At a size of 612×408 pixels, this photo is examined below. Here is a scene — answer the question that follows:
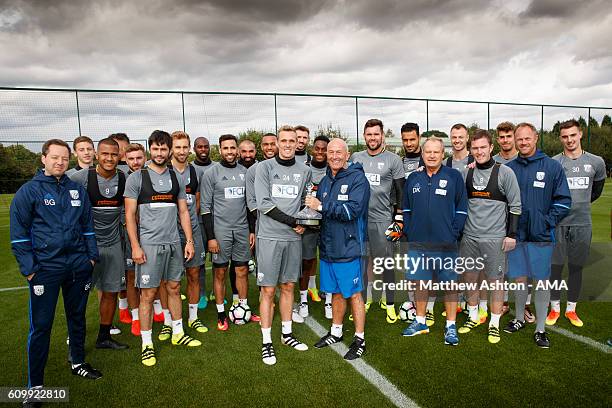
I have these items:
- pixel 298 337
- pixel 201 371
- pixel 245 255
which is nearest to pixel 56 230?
pixel 201 371

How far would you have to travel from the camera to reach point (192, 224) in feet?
15.9

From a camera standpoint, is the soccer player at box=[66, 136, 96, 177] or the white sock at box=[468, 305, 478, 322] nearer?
the soccer player at box=[66, 136, 96, 177]

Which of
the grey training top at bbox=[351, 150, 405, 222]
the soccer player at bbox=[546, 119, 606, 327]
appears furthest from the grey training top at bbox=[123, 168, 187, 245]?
the soccer player at bbox=[546, 119, 606, 327]

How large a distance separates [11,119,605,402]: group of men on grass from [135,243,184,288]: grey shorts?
1cm

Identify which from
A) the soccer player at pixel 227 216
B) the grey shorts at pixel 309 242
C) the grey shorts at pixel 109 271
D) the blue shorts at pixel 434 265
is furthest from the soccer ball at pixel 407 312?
the grey shorts at pixel 109 271

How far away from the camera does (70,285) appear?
11.3 feet

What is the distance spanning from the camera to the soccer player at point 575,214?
4723mm

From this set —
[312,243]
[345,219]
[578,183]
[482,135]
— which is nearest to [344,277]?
[345,219]

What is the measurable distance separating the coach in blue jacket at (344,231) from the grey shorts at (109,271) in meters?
2.09

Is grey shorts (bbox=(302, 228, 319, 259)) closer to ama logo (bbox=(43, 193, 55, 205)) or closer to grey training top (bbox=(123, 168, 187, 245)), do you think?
grey training top (bbox=(123, 168, 187, 245))

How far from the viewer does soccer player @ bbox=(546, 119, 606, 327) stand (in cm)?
472

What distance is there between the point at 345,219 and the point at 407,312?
180cm

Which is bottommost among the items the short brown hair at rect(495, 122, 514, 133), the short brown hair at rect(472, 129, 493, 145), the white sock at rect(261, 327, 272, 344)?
the white sock at rect(261, 327, 272, 344)

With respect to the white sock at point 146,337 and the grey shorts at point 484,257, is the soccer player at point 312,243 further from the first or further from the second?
the white sock at point 146,337
